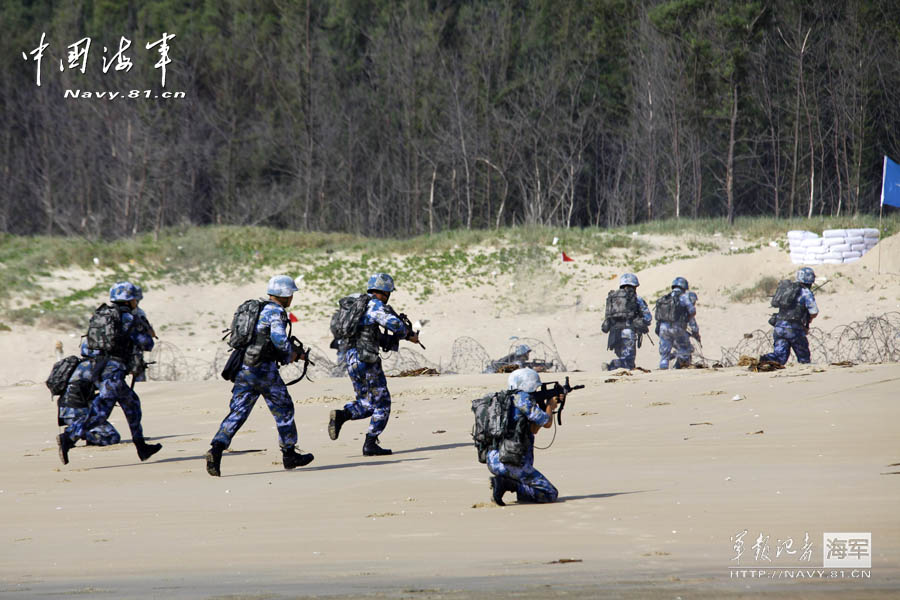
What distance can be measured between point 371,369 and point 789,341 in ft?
26.0

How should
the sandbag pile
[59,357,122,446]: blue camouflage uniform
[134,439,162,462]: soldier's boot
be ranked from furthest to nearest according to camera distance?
the sandbag pile → [59,357,122,446]: blue camouflage uniform → [134,439,162,462]: soldier's boot

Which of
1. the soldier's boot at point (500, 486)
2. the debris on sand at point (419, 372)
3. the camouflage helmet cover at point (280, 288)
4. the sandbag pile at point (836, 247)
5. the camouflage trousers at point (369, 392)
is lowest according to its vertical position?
the soldier's boot at point (500, 486)

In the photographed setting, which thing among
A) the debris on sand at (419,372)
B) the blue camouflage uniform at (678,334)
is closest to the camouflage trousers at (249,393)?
the debris on sand at (419,372)

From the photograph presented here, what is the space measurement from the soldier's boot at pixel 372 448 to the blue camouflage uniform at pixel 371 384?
48mm

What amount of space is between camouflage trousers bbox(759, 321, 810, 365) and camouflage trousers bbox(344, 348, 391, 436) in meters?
7.38

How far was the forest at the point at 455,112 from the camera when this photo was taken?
46594 millimetres

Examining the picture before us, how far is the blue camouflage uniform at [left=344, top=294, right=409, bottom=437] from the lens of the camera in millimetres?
10742

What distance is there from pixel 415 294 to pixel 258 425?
15.7 meters

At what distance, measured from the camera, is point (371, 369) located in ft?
35.4

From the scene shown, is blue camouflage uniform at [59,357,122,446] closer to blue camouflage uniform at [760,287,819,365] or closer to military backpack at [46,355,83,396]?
military backpack at [46,355,83,396]

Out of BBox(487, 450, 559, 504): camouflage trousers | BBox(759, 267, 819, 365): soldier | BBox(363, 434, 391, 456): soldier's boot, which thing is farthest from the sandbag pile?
BBox(487, 450, 559, 504): camouflage trousers

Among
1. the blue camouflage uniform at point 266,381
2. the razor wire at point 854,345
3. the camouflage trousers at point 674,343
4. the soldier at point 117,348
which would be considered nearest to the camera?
the blue camouflage uniform at point 266,381

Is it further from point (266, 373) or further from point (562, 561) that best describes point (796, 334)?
point (562, 561)

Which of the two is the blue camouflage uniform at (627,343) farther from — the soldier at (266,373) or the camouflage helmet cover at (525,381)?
the camouflage helmet cover at (525,381)
